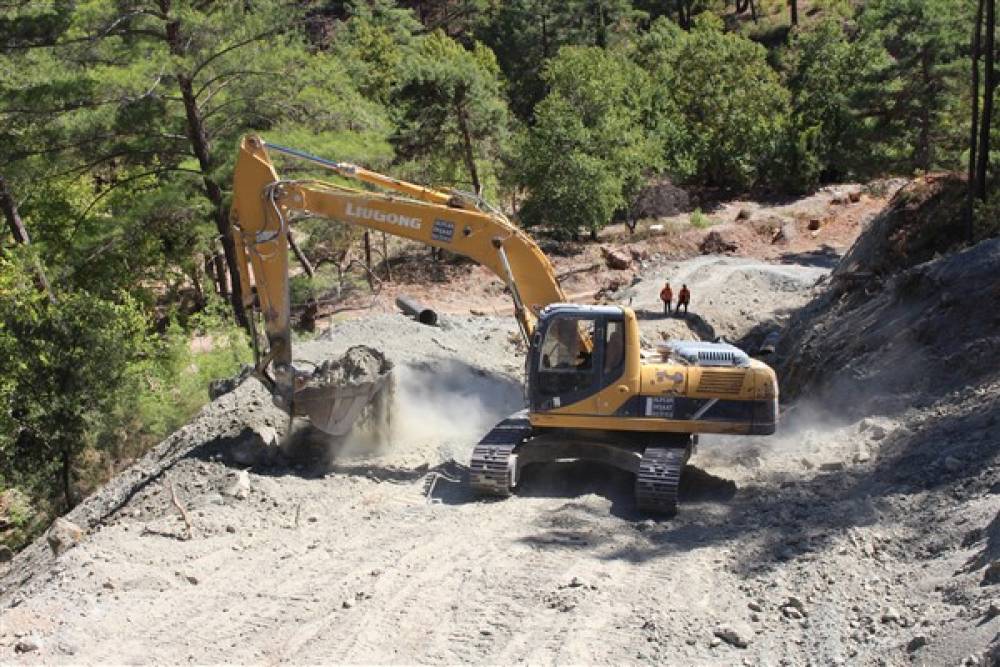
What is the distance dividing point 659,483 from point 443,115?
21862 mm

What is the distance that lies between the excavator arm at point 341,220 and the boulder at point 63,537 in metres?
2.87

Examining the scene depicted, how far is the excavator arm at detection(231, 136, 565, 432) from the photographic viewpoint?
13023 mm

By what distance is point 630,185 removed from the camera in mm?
35750

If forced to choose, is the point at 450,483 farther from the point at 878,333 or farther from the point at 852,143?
the point at 852,143

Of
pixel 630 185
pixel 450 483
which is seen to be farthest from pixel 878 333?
pixel 630 185

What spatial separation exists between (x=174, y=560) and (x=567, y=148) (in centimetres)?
2484

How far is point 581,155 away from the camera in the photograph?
108 ft

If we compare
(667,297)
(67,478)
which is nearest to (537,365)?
(67,478)

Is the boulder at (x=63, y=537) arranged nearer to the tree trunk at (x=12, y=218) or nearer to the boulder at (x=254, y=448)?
the boulder at (x=254, y=448)

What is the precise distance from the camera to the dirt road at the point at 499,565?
8.38 metres

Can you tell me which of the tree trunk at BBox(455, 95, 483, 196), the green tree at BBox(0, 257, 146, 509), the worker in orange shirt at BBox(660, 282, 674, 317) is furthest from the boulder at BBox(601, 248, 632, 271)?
the green tree at BBox(0, 257, 146, 509)

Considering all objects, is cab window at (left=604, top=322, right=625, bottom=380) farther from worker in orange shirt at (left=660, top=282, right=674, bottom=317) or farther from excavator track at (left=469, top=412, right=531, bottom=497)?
worker in orange shirt at (left=660, top=282, right=674, bottom=317)

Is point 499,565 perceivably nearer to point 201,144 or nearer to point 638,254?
point 201,144

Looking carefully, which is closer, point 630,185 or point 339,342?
point 339,342
